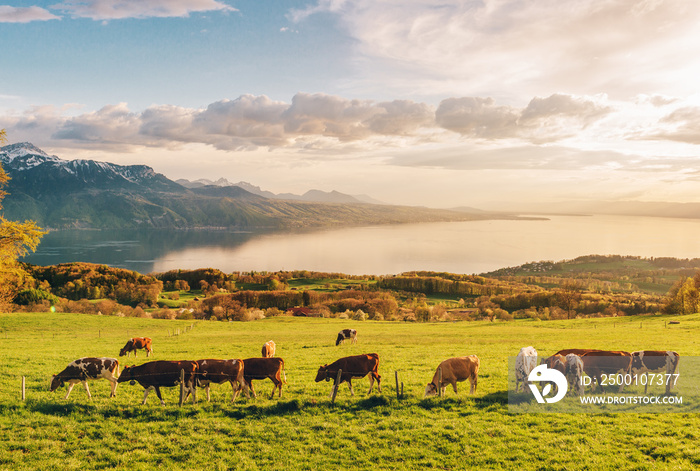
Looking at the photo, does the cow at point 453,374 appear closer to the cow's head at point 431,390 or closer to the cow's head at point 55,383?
the cow's head at point 431,390

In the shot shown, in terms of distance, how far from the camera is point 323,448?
1192cm

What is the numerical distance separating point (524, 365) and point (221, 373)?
530 inches

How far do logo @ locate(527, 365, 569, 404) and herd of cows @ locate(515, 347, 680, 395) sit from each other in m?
0.18

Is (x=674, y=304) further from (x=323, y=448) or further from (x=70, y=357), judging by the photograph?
(x=70, y=357)

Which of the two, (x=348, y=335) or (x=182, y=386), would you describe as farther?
(x=348, y=335)

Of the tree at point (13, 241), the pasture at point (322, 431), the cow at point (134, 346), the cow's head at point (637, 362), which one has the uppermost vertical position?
the tree at point (13, 241)

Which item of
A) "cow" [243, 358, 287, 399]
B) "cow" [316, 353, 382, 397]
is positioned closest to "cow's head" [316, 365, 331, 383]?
"cow" [316, 353, 382, 397]

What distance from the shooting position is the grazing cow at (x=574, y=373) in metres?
16.0

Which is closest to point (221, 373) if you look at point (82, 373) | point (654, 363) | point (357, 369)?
point (357, 369)

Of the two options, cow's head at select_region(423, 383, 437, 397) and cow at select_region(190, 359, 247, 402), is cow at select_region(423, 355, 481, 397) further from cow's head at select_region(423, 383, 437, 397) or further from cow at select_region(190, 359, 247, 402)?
cow at select_region(190, 359, 247, 402)

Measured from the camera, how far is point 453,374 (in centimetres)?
1619

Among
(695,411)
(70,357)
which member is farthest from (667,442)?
(70,357)

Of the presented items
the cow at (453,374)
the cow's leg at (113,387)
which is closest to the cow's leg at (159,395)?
the cow's leg at (113,387)

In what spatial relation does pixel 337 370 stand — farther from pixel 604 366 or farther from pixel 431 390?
pixel 604 366
